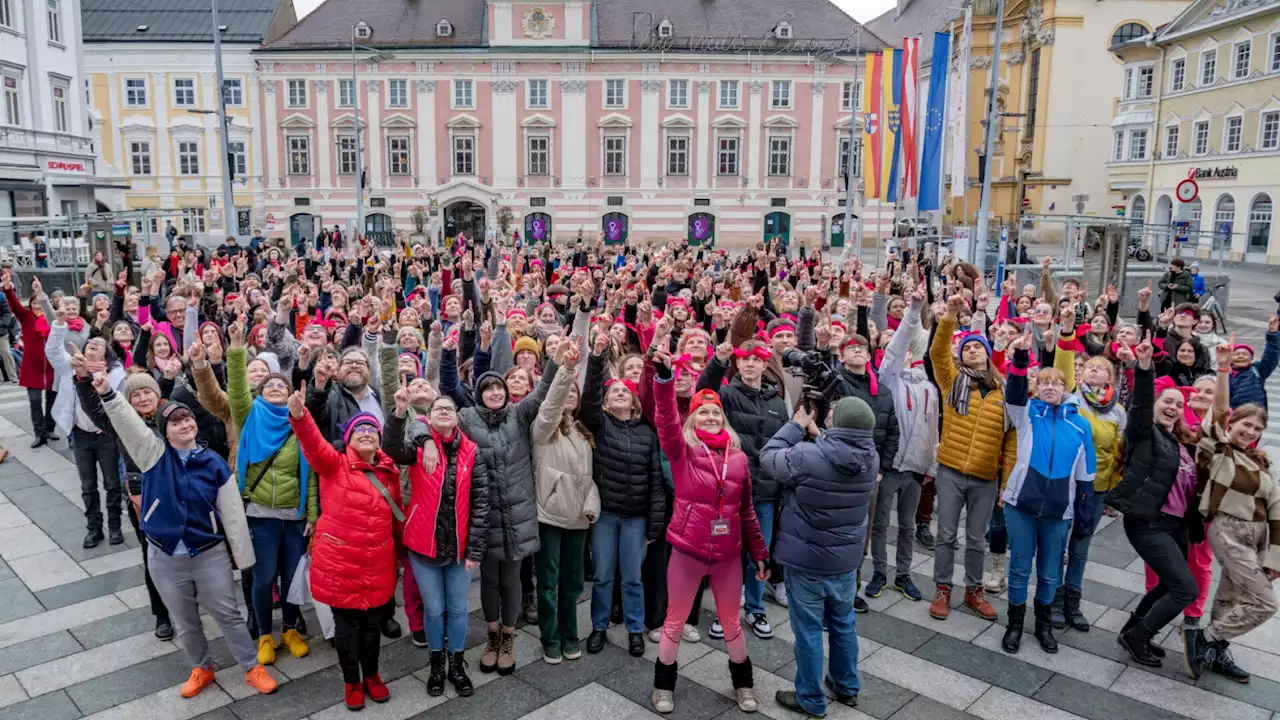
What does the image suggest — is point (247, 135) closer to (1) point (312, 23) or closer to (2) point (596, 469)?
(1) point (312, 23)

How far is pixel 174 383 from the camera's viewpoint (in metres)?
6.84

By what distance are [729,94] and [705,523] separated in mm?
45300

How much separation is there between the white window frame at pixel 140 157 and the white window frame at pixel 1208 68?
52.3 metres

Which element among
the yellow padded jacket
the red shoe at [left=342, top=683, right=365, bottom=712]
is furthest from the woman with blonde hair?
the yellow padded jacket

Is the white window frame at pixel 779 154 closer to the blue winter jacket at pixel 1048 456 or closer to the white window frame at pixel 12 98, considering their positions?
the white window frame at pixel 12 98

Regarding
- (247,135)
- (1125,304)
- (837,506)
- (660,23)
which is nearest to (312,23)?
(247,135)

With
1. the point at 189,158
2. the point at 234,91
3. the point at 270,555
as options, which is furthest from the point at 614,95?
the point at 270,555

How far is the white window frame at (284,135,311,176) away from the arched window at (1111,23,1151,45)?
4677 cm

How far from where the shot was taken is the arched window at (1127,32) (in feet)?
176

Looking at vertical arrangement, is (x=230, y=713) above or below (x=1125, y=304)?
below

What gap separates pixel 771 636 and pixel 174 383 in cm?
483

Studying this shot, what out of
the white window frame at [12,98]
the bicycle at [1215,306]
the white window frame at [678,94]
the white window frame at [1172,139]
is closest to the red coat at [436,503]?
the bicycle at [1215,306]

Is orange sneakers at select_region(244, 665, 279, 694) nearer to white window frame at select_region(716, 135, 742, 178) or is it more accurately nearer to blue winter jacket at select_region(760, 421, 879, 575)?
blue winter jacket at select_region(760, 421, 879, 575)

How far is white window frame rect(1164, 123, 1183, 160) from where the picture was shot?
44.2 meters
